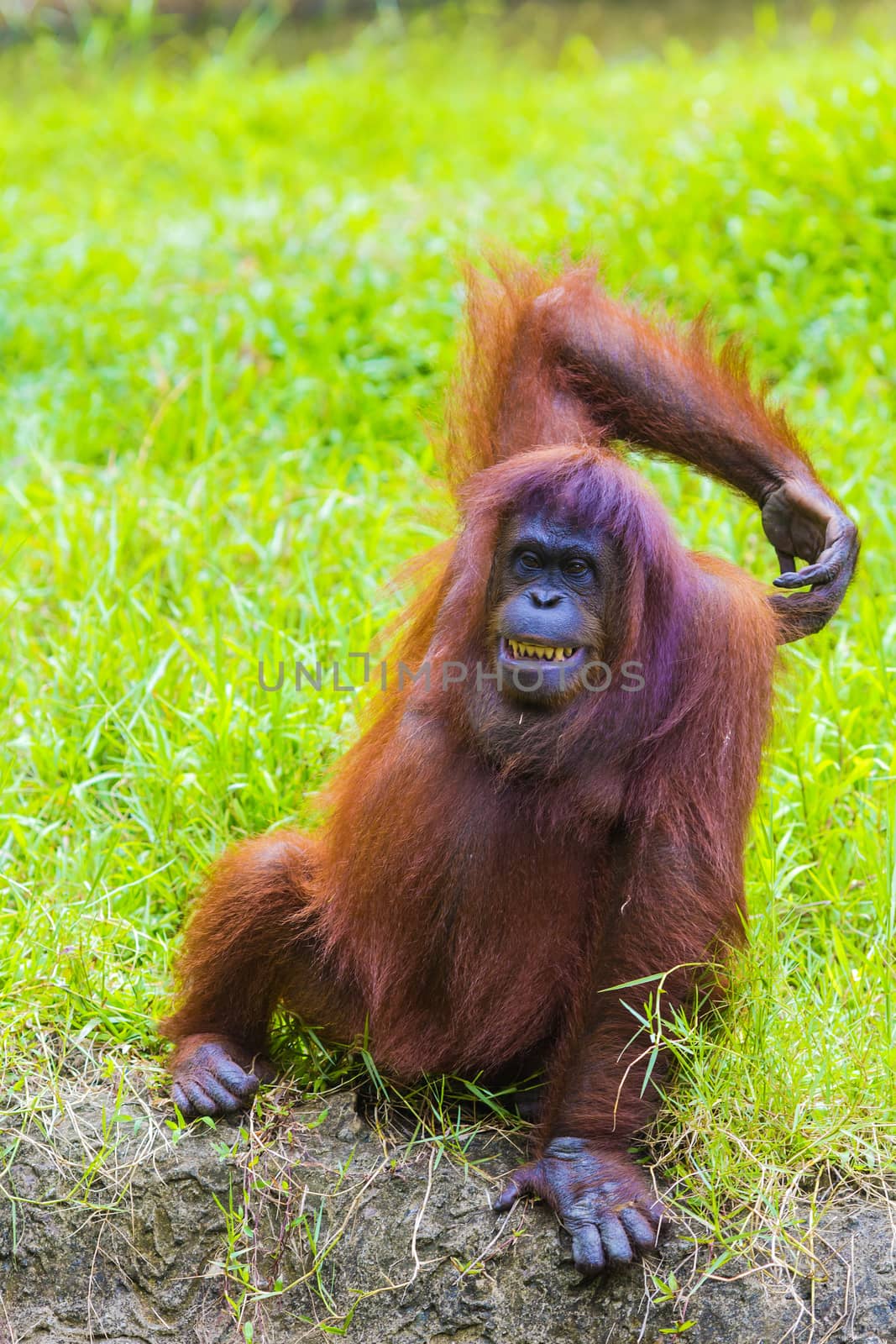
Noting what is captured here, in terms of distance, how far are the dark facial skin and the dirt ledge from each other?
2.91ft

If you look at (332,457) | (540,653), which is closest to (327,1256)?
(540,653)

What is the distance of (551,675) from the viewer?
2426 mm

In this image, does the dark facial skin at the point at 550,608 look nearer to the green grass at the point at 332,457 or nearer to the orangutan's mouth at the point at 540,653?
the orangutan's mouth at the point at 540,653

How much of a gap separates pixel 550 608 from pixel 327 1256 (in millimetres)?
1223

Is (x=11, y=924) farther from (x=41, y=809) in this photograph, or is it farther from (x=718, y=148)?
(x=718, y=148)

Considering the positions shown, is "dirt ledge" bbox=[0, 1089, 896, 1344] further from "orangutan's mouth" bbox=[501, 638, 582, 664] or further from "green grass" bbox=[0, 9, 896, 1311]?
"orangutan's mouth" bbox=[501, 638, 582, 664]

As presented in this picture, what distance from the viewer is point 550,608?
2.42m

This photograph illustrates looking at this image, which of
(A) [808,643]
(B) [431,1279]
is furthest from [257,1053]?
(A) [808,643]

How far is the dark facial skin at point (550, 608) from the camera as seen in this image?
2414mm

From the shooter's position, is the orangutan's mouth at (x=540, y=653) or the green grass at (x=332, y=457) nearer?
the orangutan's mouth at (x=540, y=653)

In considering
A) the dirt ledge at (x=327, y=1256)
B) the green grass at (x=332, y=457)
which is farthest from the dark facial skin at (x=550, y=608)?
the dirt ledge at (x=327, y=1256)

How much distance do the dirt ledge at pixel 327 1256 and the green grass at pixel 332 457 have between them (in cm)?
12

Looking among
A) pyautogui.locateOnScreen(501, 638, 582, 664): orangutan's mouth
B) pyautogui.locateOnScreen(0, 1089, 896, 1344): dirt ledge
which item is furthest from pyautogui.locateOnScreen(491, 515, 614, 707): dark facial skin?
pyautogui.locateOnScreen(0, 1089, 896, 1344): dirt ledge

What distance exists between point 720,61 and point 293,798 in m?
5.59
